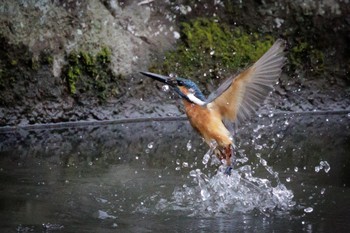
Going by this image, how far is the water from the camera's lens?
16.0ft

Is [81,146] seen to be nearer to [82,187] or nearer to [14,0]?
[82,187]

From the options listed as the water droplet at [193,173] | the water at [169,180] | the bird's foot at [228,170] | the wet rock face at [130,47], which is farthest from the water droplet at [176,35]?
the bird's foot at [228,170]

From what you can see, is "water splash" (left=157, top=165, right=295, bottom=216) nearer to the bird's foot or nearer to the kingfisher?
the bird's foot

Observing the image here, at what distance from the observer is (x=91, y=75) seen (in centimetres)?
840

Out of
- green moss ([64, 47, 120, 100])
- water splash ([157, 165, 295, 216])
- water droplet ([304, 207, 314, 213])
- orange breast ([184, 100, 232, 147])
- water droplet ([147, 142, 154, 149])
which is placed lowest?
water droplet ([304, 207, 314, 213])

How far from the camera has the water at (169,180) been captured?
4.88 metres

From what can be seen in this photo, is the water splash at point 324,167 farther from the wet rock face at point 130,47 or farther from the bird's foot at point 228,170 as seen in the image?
the wet rock face at point 130,47

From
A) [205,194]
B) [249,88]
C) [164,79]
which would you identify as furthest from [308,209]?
[164,79]

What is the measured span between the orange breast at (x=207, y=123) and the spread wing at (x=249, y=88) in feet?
0.19

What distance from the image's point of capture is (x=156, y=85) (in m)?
8.58

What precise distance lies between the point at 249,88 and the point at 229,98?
15 centimetres

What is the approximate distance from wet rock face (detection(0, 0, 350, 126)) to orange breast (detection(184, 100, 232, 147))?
9.87 ft

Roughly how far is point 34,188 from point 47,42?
292 centimetres

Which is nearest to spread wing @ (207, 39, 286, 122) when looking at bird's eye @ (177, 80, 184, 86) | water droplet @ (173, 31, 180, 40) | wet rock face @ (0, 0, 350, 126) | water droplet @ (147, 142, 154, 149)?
bird's eye @ (177, 80, 184, 86)
